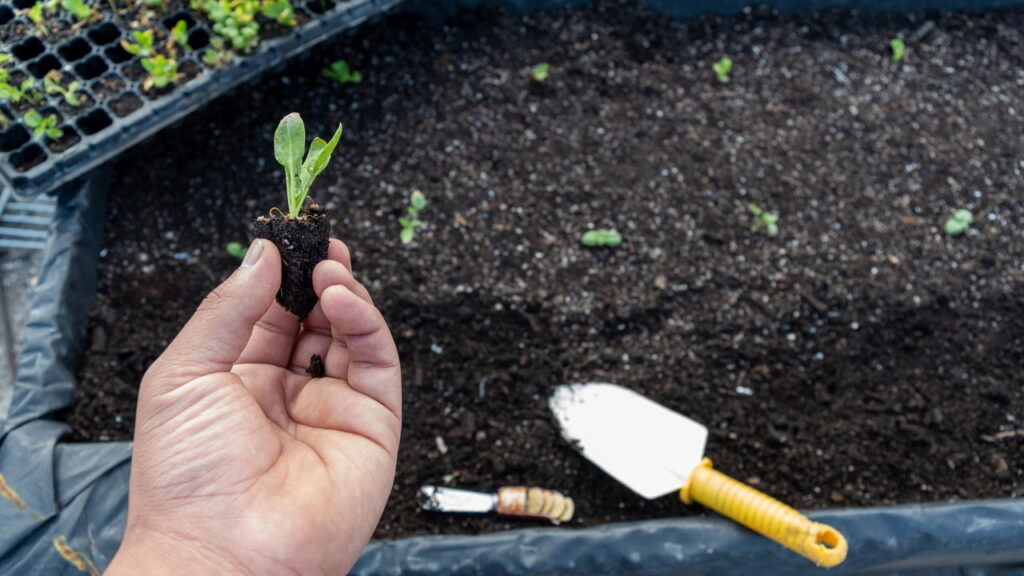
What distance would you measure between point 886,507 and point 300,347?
1.30 metres

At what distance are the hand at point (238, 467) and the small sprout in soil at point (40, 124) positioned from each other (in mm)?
1067

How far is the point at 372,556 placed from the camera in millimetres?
1555

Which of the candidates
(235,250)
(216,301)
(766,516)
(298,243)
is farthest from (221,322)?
(766,516)

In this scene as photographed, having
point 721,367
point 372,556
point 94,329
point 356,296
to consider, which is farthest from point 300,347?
point 721,367

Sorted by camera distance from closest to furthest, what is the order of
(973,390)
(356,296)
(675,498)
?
(356,296)
(675,498)
(973,390)

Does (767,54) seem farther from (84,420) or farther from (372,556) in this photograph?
(84,420)

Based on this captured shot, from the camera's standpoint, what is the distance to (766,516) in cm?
150

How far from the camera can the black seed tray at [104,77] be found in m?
1.88

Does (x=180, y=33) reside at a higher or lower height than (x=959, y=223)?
higher

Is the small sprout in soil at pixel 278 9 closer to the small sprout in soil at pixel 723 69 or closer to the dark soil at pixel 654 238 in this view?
the dark soil at pixel 654 238

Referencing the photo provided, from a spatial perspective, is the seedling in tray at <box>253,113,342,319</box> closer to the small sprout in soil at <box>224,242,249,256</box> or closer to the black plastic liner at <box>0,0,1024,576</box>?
the black plastic liner at <box>0,0,1024,576</box>

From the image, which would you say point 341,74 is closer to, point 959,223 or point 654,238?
point 654,238

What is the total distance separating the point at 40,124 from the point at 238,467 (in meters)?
1.29

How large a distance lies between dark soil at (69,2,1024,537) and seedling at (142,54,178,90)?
0.78ft
